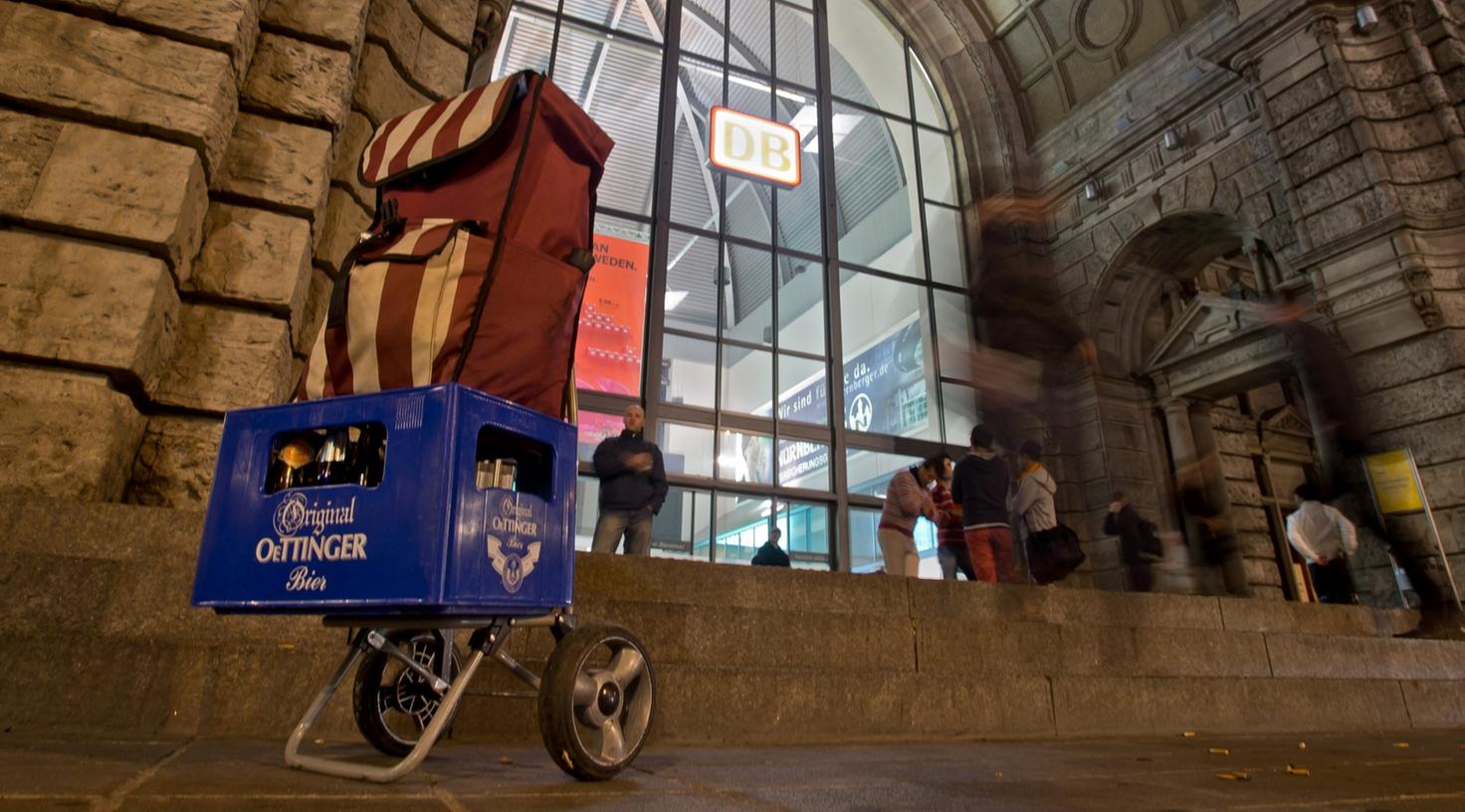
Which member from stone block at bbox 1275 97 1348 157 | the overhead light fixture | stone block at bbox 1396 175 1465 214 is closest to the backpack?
stone block at bbox 1396 175 1465 214

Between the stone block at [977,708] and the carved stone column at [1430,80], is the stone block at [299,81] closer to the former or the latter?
the stone block at [977,708]

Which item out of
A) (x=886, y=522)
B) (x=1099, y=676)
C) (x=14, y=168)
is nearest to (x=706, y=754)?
(x=1099, y=676)

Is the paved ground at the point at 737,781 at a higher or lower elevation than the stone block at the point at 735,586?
lower

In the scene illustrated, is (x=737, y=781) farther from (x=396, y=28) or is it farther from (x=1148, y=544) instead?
(x=1148, y=544)

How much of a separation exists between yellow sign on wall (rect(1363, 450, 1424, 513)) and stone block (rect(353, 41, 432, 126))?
10.1m

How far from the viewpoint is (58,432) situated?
288cm

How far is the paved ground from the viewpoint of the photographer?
147cm

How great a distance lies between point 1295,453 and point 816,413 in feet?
31.2

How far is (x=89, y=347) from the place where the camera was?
2.96 m

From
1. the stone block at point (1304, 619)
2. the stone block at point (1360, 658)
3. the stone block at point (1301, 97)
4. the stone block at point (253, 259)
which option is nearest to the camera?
the stone block at point (253, 259)

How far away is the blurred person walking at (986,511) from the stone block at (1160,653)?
1.37m

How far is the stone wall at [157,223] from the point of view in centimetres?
293

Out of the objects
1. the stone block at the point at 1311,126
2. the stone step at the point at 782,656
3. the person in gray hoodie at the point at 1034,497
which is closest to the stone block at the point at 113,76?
the stone step at the point at 782,656

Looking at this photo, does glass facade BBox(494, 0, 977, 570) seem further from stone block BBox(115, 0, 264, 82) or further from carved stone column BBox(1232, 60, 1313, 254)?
stone block BBox(115, 0, 264, 82)
